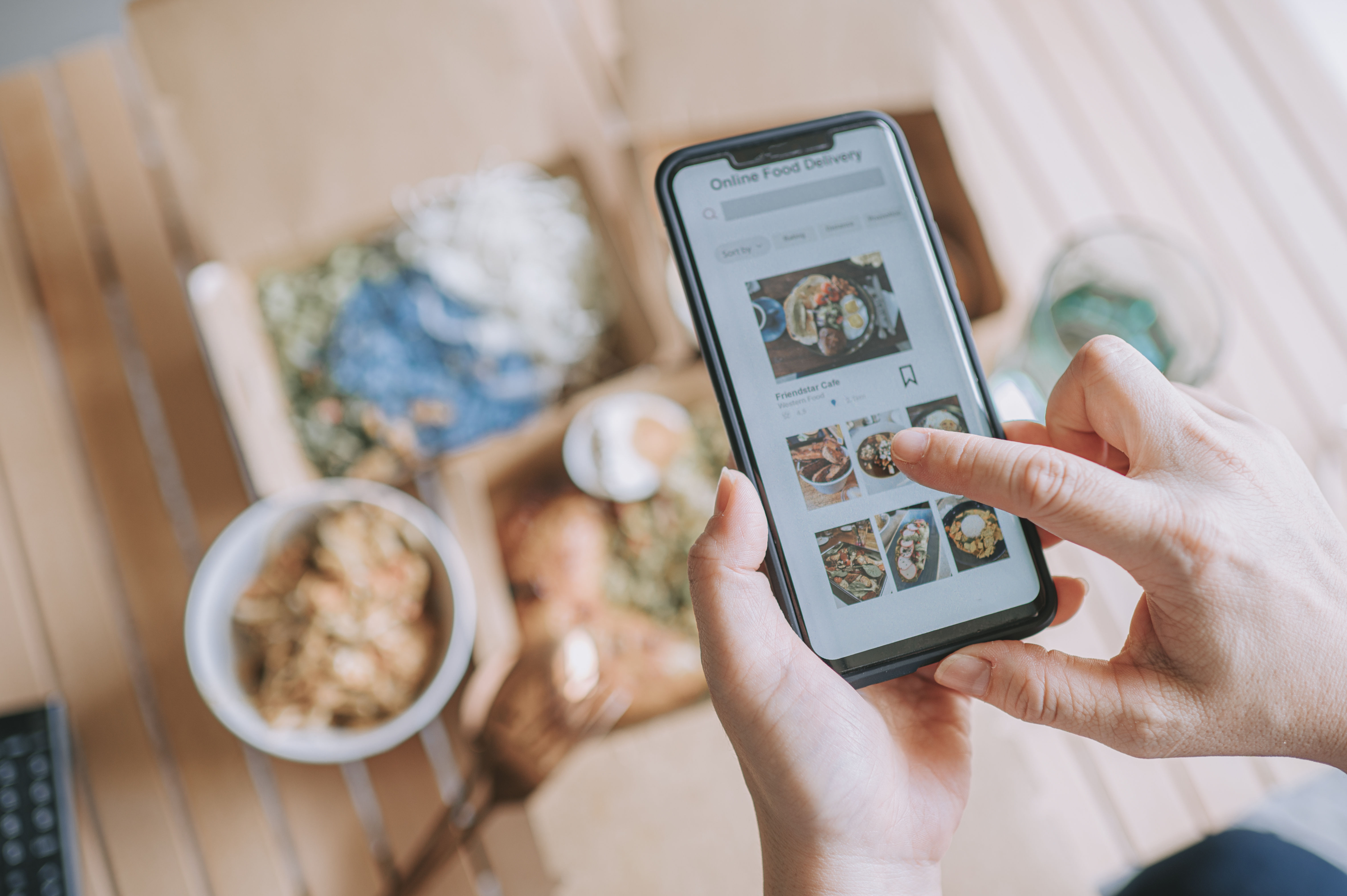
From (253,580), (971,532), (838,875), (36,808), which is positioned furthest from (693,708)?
(36,808)

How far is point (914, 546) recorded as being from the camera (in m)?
0.48

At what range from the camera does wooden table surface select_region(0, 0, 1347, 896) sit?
672mm

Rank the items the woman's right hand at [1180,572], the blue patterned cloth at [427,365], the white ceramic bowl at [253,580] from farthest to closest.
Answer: the blue patterned cloth at [427,365] < the white ceramic bowl at [253,580] < the woman's right hand at [1180,572]

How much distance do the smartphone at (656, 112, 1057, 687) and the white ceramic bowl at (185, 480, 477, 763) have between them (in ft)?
1.09

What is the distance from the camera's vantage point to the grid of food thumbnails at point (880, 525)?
1.57 feet

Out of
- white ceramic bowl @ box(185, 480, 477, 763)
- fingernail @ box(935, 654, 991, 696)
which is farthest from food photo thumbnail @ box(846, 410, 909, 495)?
white ceramic bowl @ box(185, 480, 477, 763)

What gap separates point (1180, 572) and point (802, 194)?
34cm

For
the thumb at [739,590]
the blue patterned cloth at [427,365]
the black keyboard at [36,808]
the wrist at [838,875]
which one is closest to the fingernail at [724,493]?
the thumb at [739,590]

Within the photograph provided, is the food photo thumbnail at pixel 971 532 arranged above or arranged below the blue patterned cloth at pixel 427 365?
below

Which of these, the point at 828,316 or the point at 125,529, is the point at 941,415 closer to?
the point at 828,316

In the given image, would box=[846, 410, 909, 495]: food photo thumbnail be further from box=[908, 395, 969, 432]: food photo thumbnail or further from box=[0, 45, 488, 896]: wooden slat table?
box=[0, 45, 488, 896]: wooden slat table

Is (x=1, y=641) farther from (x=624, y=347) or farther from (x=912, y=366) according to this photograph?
(x=912, y=366)

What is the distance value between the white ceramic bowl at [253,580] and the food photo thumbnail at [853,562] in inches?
13.9

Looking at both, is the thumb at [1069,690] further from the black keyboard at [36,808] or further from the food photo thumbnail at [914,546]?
the black keyboard at [36,808]
